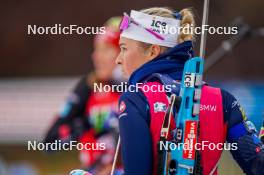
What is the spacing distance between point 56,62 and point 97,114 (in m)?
4.22

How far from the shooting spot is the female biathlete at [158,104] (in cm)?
251

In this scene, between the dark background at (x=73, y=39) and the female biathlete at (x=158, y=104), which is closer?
the female biathlete at (x=158, y=104)

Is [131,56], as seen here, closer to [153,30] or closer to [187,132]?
[153,30]

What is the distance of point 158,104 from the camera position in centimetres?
254

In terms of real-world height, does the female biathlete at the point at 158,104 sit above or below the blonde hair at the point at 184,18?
below

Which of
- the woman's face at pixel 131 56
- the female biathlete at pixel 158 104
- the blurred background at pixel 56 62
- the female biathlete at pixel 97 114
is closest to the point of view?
the female biathlete at pixel 158 104

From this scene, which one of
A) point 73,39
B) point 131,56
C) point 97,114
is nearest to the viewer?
point 131,56

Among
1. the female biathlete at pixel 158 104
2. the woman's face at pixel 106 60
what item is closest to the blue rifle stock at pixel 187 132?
the female biathlete at pixel 158 104

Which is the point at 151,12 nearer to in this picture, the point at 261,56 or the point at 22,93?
the point at 22,93

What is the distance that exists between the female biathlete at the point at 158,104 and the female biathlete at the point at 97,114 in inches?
94.2

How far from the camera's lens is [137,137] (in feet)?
8.18

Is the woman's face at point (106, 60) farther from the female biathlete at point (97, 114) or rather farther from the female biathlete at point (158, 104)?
the female biathlete at point (158, 104)

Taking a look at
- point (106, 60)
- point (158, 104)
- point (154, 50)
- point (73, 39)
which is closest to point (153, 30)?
point (154, 50)

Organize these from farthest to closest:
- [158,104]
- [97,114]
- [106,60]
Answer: [97,114] < [106,60] < [158,104]
